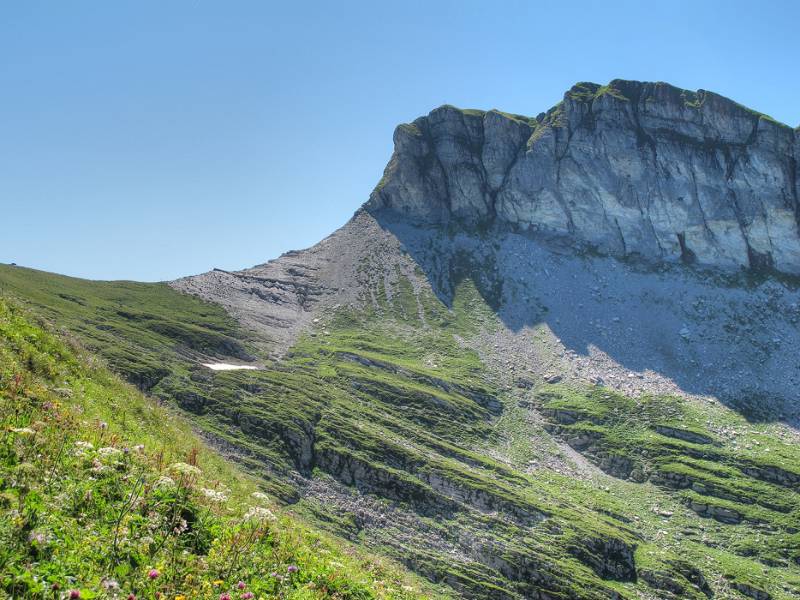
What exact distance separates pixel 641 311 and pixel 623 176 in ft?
151

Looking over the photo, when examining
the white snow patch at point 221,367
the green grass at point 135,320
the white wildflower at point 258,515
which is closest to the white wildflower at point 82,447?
the white wildflower at point 258,515

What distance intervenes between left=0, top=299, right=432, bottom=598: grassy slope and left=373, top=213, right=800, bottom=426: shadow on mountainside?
115m

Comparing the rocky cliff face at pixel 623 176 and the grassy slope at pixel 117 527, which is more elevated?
the rocky cliff face at pixel 623 176

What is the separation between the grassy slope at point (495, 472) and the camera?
58.5m

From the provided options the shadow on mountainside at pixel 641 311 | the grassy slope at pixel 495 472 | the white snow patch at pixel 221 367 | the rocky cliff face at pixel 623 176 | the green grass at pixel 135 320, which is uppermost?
the rocky cliff face at pixel 623 176

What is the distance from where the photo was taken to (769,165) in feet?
507

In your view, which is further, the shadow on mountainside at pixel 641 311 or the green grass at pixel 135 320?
the shadow on mountainside at pixel 641 311

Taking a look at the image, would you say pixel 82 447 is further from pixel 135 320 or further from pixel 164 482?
pixel 135 320

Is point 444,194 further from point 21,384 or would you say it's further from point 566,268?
point 21,384

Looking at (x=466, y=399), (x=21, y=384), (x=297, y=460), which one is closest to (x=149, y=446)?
(x=21, y=384)

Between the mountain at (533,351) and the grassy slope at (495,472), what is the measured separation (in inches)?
14.3

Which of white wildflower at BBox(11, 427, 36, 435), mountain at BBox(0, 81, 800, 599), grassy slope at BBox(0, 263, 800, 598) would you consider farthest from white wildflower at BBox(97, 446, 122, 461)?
grassy slope at BBox(0, 263, 800, 598)

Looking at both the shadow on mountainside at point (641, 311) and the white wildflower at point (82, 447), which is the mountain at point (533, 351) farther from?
the white wildflower at point (82, 447)

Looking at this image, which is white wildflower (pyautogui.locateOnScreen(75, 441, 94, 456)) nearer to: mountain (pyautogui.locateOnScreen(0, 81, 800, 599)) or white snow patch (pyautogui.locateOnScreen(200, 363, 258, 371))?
mountain (pyautogui.locateOnScreen(0, 81, 800, 599))
